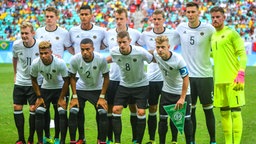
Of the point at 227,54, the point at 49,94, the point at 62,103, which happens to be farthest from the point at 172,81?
the point at 49,94

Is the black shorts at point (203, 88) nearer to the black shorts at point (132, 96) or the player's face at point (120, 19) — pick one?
the black shorts at point (132, 96)

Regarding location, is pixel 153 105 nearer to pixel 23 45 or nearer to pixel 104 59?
pixel 104 59

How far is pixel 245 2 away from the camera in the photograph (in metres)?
39.0

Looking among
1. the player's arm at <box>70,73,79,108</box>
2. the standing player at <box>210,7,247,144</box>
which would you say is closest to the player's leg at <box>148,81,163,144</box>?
the standing player at <box>210,7,247,144</box>

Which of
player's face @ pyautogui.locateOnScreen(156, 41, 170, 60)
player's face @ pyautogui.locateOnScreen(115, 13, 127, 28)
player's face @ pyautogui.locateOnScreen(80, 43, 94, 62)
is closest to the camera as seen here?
player's face @ pyautogui.locateOnScreen(156, 41, 170, 60)

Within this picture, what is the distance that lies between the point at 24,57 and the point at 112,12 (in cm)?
3086

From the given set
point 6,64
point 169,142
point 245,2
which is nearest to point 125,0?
point 245,2

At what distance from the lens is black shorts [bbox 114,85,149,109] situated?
28.8 feet

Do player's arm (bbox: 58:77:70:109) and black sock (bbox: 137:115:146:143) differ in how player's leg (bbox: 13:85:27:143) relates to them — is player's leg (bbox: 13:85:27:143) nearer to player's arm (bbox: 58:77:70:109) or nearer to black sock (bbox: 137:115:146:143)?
player's arm (bbox: 58:77:70:109)

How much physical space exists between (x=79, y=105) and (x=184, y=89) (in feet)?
6.29

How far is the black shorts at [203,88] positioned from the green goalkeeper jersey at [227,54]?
473 millimetres

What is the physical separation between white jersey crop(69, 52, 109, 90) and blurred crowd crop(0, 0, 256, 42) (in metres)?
26.3

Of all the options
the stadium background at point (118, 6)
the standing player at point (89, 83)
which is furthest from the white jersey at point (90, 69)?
the stadium background at point (118, 6)

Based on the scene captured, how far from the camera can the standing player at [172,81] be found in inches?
324
